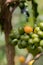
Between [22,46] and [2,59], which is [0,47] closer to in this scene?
[2,59]

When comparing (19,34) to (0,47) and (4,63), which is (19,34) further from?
(0,47)

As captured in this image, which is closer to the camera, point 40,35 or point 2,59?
point 40,35

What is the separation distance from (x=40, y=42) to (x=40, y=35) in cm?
3

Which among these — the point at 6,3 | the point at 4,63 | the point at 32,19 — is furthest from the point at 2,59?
the point at 6,3

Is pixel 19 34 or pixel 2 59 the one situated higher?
pixel 19 34

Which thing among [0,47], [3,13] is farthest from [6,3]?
[0,47]

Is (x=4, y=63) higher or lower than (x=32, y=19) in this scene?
lower

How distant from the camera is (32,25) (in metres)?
1.29

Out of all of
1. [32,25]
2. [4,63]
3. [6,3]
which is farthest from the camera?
[4,63]

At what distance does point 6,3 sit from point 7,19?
92mm

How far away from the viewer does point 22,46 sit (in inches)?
47.4

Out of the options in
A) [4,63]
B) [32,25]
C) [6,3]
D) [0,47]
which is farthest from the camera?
[0,47]

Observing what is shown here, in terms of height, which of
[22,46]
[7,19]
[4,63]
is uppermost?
[7,19]

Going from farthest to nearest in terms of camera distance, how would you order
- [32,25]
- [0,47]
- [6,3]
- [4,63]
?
[0,47]
[4,63]
[32,25]
[6,3]
